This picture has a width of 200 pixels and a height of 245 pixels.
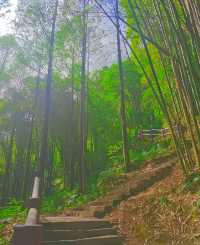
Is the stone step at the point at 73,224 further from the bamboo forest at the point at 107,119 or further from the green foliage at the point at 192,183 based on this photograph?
the green foliage at the point at 192,183

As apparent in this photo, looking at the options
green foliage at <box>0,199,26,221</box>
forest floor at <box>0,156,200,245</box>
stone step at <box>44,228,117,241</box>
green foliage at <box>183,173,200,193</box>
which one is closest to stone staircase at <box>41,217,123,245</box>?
stone step at <box>44,228,117,241</box>

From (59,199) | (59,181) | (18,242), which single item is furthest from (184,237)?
(59,181)

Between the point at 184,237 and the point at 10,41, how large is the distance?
37.2 feet

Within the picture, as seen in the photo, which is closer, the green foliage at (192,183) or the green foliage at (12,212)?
the green foliage at (192,183)

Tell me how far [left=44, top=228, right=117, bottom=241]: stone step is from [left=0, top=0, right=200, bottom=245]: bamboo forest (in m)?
0.01

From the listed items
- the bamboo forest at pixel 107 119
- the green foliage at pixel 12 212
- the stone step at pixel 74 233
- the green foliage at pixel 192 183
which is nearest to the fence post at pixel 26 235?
the bamboo forest at pixel 107 119

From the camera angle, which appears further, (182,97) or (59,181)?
(59,181)

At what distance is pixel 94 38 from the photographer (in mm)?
11188

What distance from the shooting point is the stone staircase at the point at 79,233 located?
12.5 feet

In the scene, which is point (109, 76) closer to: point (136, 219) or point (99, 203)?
point (99, 203)

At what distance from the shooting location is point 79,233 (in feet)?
13.2

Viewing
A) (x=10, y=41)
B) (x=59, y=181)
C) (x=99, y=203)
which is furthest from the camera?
(x=59, y=181)

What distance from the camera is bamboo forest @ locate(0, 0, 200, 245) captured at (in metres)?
3.46

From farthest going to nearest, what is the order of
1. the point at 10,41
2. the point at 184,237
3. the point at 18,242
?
the point at 10,41 → the point at 184,237 → the point at 18,242
